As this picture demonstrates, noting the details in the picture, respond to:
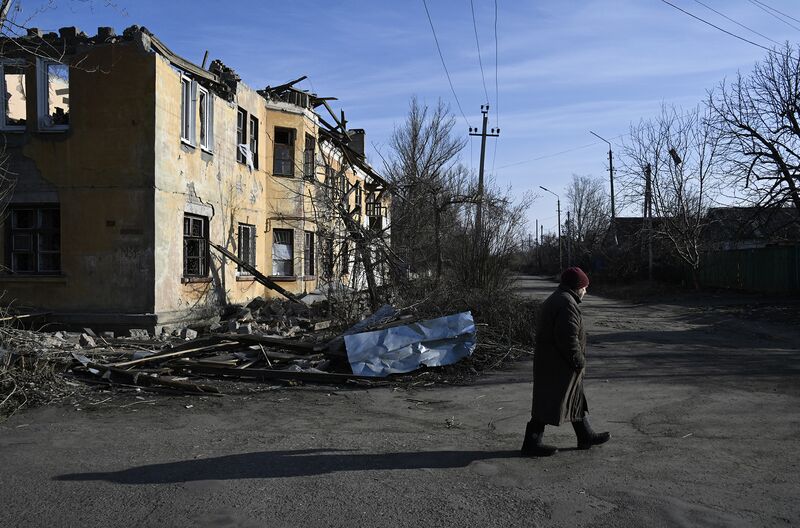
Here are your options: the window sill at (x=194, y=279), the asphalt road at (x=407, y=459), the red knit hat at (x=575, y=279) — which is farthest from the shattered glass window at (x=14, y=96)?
the red knit hat at (x=575, y=279)

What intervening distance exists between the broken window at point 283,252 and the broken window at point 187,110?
5994 mm

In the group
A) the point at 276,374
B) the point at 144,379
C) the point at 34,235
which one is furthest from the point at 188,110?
the point at 276,374

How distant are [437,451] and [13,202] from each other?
13.0 metres

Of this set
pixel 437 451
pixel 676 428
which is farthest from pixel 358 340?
pixel 676 428

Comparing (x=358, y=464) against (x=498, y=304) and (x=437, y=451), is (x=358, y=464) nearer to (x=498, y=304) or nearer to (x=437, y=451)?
(x=437, y=451)

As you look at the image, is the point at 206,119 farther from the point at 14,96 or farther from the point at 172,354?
the point at 172,354

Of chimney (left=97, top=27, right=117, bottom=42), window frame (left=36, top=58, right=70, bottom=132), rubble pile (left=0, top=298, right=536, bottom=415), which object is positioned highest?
chimney (left=97, top=27, right=117, bottom=42)

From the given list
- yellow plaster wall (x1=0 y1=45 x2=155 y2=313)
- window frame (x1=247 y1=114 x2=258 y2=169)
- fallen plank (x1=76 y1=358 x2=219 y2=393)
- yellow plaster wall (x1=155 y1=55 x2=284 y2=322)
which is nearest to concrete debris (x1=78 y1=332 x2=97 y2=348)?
yellow plaster wall (x1=0 y1=45 x2=155 y2=313)

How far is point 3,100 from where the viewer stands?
1463 centimetres

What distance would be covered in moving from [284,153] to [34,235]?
9101 millimetres

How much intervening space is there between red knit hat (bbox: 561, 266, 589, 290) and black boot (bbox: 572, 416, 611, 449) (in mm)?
1221

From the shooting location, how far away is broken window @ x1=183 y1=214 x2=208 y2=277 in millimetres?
15812

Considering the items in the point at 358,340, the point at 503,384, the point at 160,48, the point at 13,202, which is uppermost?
the point at 160,48

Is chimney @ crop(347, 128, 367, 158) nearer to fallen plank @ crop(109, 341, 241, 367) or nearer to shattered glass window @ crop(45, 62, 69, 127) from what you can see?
shattered glass window @ crop(45, 62, 69, 127)
